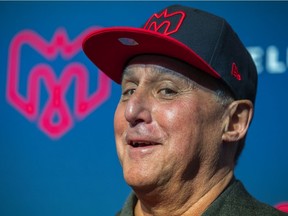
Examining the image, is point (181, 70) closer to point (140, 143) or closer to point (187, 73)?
point (187, 73)

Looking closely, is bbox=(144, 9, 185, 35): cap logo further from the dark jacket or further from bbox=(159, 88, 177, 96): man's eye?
the dark jacket

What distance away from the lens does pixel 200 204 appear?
3.57 ft

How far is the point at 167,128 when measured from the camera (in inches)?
41.0

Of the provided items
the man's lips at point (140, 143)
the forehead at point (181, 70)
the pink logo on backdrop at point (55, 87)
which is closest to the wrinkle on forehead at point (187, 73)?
the forehead at point (181, 70)

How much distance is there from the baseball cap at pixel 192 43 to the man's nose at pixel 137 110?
0.39ft

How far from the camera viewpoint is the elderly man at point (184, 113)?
1043mm

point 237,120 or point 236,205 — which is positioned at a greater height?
point 237,120

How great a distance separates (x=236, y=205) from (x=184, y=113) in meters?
0.23

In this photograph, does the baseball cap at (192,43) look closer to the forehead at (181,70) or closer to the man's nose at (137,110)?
the forehead at (181,70)

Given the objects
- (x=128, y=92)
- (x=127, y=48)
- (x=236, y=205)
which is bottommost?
(x=236, y=205)

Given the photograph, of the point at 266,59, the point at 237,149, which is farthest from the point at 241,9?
the point at 237,149

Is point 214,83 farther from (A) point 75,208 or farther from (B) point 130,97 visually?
(A) point 75,208

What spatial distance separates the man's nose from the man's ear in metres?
0.19

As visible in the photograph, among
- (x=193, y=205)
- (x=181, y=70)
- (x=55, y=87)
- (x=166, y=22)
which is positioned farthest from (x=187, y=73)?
(x=55, y=87)
